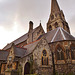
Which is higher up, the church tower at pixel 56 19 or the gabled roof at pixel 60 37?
the church tower at pixel 56 19

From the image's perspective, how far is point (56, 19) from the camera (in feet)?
109

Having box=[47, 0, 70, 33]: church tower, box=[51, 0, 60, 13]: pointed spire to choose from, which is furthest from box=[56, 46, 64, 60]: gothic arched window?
box=[51, 0, 60, 13]: pointed spire

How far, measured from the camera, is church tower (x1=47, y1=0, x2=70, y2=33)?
107 feet

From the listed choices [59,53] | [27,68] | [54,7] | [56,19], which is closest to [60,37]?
[59,53]

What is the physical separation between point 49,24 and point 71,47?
66.2 ft

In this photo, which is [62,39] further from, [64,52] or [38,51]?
[38,51]

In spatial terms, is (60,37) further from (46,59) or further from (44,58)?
(44,58)

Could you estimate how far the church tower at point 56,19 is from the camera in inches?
1279

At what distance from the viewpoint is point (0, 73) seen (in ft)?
62.7

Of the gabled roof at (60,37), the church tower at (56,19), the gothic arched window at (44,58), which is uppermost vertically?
the church tower at (56,19)

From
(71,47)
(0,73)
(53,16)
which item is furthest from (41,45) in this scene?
(53,16)

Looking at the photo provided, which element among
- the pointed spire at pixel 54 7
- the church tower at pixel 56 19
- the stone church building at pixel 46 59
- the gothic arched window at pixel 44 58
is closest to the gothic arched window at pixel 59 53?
the stone church building at pixel 46 59

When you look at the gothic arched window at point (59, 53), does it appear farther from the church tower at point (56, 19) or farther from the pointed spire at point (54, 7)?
the pointed spire at point (54, 7)

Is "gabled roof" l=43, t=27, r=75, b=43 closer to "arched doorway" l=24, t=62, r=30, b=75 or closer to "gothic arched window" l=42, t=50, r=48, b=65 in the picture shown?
"gothic arched window" l=42, t=50, r=48, b=65
